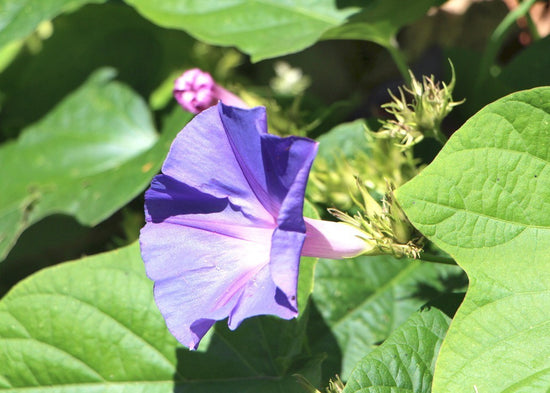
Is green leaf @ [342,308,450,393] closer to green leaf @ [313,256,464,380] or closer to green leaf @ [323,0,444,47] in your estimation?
green leaf @ [313,256,464,380]

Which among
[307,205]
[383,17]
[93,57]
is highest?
[383,17]

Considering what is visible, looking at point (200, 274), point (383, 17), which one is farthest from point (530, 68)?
point (200, 274)

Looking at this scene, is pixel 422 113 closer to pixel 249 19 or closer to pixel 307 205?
pixel 307 205

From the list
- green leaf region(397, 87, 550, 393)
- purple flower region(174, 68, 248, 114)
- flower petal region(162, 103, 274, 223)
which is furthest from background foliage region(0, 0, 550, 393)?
flower petal region(162, 103, 274, 223)

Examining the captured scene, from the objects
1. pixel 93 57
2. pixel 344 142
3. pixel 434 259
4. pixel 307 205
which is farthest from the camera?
pixel 93 57

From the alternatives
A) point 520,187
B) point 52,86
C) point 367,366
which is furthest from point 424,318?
point 52,86

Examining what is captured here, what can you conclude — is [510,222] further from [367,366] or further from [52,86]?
[52,86]

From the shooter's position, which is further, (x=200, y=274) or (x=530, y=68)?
(x=530, y=68)
